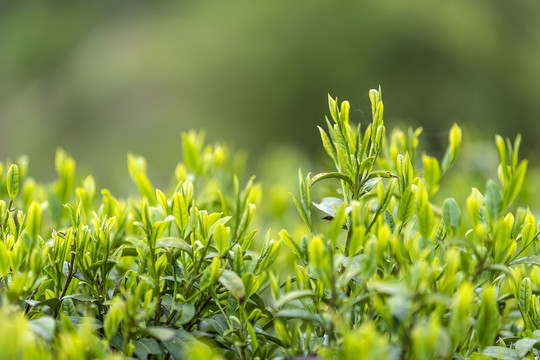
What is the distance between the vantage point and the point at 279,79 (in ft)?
16.8

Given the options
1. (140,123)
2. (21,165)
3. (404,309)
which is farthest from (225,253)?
(140,123)

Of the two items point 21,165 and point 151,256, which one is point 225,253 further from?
point 21,165

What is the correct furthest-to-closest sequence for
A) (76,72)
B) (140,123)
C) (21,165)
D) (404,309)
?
(76,72) < (140,123) < (21,165) < (404,309)

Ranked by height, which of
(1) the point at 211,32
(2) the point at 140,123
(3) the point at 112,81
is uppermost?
(1) the point at 211,32

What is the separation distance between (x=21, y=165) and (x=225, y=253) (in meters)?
0.59

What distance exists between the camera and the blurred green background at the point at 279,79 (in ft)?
16.3

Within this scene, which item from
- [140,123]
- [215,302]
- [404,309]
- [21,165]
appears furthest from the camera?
[140,123]

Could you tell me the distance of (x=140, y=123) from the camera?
5.56 meters

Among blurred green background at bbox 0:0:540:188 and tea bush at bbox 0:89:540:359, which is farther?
blurred green background at bbox 0:0:540:188

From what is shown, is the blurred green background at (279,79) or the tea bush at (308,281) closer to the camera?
the tea bush at (308,281)

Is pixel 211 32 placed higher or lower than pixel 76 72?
higher

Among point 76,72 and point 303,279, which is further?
point 76,72

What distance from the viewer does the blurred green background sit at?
4965 mm

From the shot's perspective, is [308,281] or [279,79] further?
[279,79]
